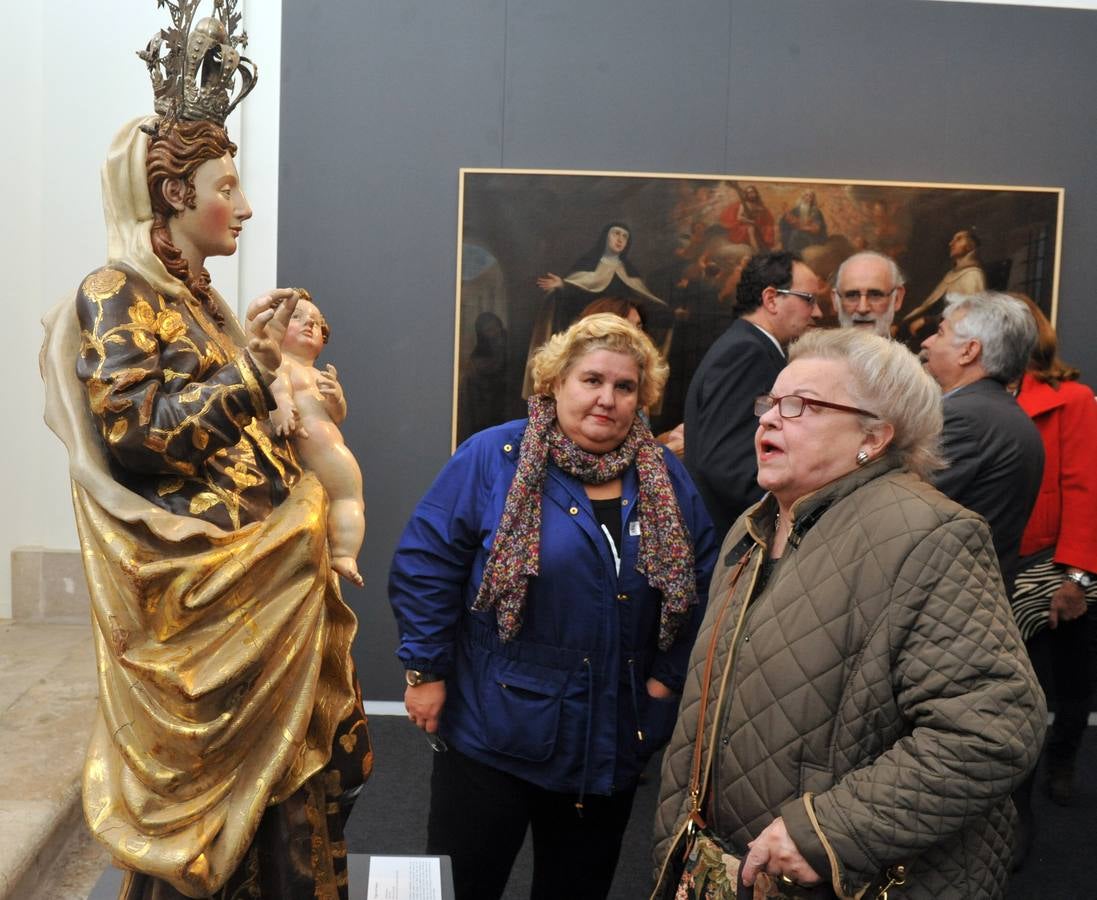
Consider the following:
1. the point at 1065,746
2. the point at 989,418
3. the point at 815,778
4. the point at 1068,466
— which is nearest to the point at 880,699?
the point at 815,778

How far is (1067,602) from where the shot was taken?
4.72 m

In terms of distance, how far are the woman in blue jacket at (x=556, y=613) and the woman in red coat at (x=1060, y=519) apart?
2.36 m

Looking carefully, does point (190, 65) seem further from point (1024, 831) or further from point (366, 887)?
point (1024, 831)

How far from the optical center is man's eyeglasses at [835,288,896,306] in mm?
5465

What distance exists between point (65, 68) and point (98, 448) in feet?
14.6

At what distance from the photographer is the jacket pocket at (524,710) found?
2.87m

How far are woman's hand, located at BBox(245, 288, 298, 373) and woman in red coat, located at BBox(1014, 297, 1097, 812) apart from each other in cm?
350

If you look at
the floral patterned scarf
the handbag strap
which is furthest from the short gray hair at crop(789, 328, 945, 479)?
the floral patterned scarf

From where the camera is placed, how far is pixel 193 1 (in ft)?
7.14

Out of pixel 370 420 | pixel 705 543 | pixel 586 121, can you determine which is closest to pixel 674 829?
pixel 705 543

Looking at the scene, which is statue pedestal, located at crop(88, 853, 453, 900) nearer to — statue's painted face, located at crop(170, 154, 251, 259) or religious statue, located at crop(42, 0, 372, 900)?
religious statue, located at crop(42, 0, 372, 900)

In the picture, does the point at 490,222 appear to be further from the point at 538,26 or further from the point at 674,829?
the point at 674,829

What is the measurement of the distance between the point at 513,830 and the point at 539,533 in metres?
0.84

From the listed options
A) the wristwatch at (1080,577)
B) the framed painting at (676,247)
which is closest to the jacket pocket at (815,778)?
the wristwatch at (1080,577)
